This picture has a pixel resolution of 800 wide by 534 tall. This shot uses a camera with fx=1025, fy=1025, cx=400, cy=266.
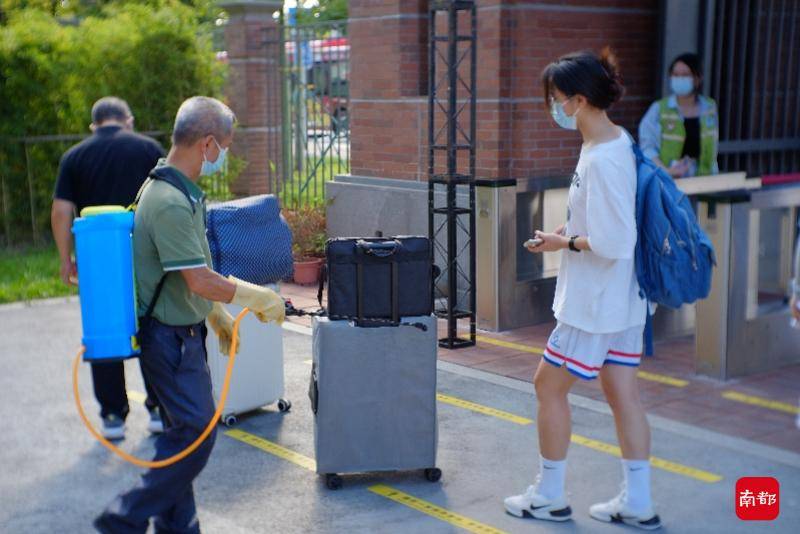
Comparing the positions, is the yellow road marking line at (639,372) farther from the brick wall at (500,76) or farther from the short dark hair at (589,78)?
the short dark hair at (589,78)

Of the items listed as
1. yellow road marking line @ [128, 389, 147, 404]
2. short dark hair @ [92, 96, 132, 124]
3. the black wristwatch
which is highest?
short dark hair @ [92, 96, 132, 124]

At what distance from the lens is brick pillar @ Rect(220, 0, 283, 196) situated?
1458 centimetres

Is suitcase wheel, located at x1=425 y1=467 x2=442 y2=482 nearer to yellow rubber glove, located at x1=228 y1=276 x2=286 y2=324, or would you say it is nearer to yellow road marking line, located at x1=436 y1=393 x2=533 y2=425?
yellow road marking line, located at x1=436 y1=393 x2=533 y2=425

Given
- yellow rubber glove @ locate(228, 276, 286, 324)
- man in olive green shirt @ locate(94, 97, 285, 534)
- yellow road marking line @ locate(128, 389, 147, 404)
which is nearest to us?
man in olive green shirt @ locate(94, 97, 285, 534)

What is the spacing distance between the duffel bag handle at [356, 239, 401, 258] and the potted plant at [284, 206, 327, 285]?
5653 millimetres

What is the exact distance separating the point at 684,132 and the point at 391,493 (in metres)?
4.60

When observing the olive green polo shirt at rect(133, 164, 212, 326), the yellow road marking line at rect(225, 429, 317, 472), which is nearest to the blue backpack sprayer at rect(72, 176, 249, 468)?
the olive green polo shirt at rect(133, 164, 212, 326)

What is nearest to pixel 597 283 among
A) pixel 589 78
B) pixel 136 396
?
pixel 589 78

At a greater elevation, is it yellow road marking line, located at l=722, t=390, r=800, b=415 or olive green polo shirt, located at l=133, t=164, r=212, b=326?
olive green polo shirt, located at l=133, t=164, r=212, b=326

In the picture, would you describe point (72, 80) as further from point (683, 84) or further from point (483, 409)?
point (483, 409)

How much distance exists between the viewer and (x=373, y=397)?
16.9 feet

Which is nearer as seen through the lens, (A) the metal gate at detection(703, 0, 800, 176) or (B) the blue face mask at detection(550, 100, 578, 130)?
(B) the blue face mask at detection(550, 100, 578, 130)

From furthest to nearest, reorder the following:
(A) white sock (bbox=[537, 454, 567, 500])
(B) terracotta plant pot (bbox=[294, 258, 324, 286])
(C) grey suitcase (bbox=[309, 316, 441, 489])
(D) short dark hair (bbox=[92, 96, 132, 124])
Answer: (B) terracotta plant pot (bbox=[294, 258, 324, 286]), (D) short dark hair (bbox=[92, 96, 132, 124]), (C) grey suitcase (bbox=[309, 316, 441, 489]), (A) white sock (bbox=[537, 454, 567, 500])

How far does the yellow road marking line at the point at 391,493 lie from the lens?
4.75 metres
